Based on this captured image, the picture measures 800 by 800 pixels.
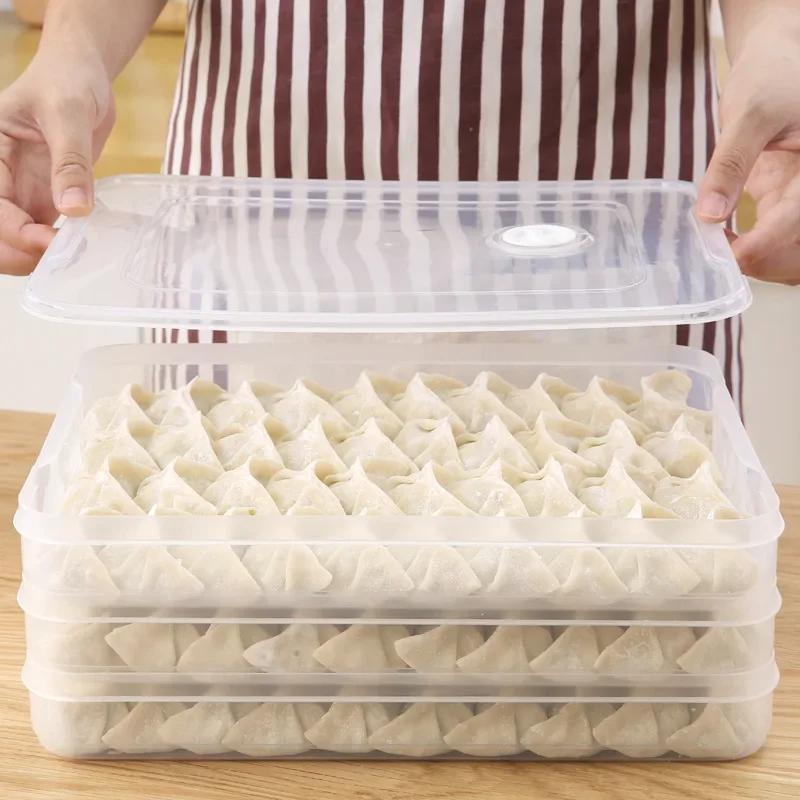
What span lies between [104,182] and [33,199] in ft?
0.34

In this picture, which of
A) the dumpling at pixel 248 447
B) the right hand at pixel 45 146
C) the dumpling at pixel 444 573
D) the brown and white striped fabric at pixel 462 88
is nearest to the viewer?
the dumpling at pixel 444 573

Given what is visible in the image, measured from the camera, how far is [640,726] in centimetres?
72

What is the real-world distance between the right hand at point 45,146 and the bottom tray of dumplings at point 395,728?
0.41 metres

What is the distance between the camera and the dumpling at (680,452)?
0.85 m

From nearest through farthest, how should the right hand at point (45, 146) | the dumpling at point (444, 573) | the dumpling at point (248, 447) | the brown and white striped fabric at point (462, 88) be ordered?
the dumpling at point (444, 573), the dumpling at point (248, 447), the right hand at point (45, 146), the brown and white striped fabric at point (462, 88)

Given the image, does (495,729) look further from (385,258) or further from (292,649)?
(385,258)

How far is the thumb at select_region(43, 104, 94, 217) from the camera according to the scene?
3.04 feet

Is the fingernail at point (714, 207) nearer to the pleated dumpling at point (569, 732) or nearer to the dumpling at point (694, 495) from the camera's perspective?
the dumpling at point (694, 495)

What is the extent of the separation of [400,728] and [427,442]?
0.24m

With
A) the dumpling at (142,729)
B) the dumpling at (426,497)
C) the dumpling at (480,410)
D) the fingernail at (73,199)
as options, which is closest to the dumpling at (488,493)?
the dumpling at (426,497)

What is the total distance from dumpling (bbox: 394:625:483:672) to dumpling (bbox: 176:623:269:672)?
0.31 ft

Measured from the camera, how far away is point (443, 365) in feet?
3.35

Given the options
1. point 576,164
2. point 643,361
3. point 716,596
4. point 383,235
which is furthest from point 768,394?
point 716,596

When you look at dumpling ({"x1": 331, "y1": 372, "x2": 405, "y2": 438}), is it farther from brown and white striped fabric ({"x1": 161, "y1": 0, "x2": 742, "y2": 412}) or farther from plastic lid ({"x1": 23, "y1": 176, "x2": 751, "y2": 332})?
brown and white striped fabric ({"x1": 161, "y1": 0, "x2": 742, "y2": 412})
